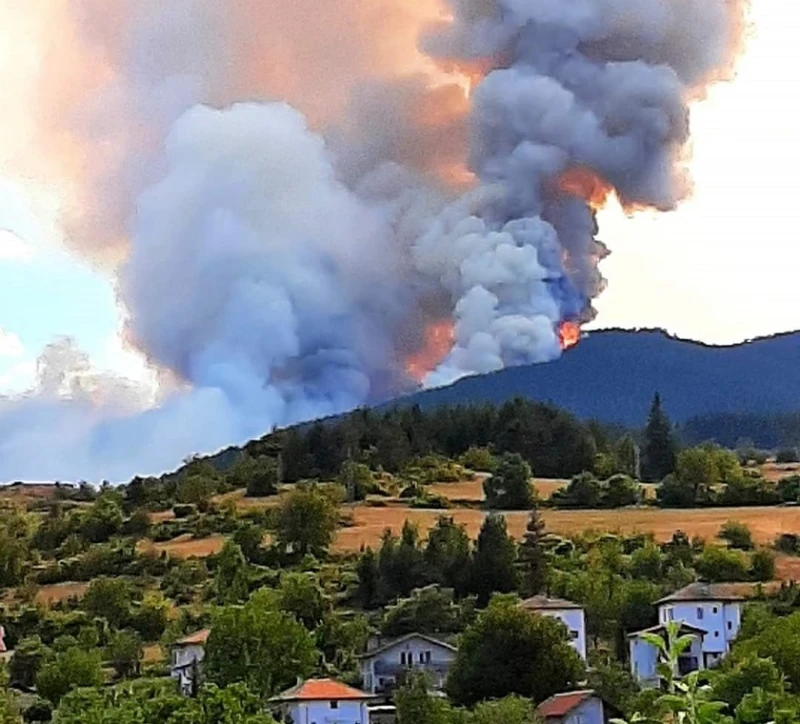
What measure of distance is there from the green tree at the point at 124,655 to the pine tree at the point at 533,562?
1511cm

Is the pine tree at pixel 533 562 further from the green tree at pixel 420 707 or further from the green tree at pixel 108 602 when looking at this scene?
the green tree at pixel 420 707

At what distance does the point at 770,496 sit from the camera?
80.8 m

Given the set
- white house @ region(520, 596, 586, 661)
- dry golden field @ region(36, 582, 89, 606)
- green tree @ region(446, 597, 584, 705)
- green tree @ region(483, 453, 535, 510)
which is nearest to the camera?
green tree @ region(446, 597, 584, 705)

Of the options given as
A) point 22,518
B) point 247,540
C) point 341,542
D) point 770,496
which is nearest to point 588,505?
point 770,496

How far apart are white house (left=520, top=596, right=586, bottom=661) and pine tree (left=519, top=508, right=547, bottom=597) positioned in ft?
26.5

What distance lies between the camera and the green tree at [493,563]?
6119cm

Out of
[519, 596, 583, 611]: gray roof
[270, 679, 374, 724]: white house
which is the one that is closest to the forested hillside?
[519, 596, 583, 611]: gray roof

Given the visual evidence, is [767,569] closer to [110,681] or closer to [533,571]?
[533,571]

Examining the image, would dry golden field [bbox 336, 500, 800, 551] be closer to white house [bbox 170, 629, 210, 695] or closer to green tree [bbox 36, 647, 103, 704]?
white house [bbox 170, 629, 210, 695]

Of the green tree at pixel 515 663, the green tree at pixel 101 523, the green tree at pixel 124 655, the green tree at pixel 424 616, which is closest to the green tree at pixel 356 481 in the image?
the green tree at pixel 101 523

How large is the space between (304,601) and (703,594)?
537 inches

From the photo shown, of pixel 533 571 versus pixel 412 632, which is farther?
pixel 533 571

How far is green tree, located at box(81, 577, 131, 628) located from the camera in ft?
201

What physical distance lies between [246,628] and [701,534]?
1268 inches
